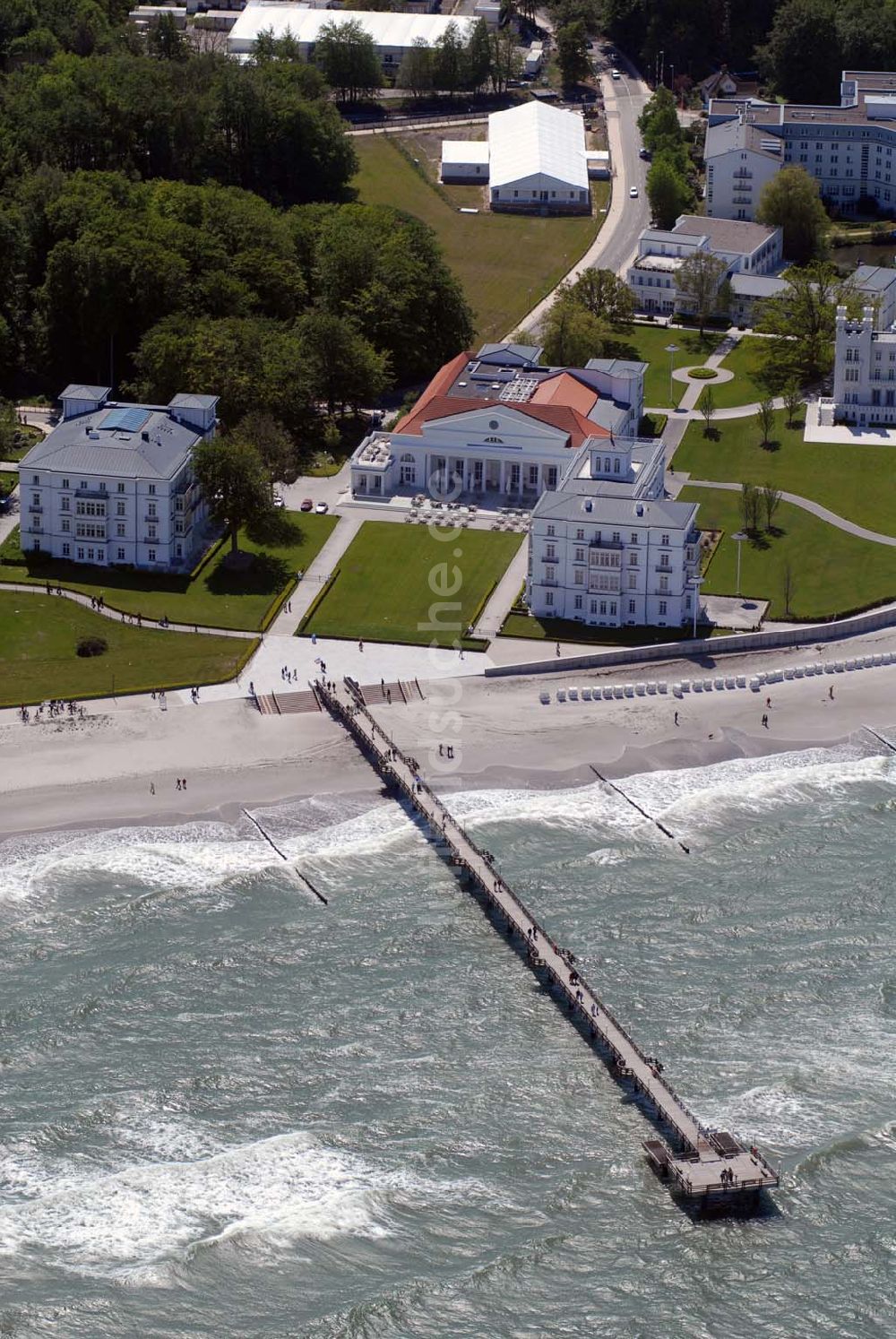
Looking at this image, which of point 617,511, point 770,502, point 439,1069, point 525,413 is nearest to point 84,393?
point 525,413

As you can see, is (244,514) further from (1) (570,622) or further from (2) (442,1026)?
(2) (442,1026)

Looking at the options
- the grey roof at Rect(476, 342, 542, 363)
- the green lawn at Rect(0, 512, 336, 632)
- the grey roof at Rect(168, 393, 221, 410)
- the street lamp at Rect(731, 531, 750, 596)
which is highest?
the grey roof at Rect(476, 342, 542, 363)

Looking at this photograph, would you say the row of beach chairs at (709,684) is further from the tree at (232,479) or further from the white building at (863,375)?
the white building at (863,375)

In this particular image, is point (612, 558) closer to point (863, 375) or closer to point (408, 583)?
point (408, 583)

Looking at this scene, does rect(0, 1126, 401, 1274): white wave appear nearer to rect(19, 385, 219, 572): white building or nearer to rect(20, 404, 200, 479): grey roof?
rect(19, 385, 219, 572): white building

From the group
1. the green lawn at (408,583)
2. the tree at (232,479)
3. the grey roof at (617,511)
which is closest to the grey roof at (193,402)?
the tree at (232,479)

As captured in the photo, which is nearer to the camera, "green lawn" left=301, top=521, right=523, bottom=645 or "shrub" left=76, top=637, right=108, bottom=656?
"shrub" left=76, top=637, right=108, bottom=656

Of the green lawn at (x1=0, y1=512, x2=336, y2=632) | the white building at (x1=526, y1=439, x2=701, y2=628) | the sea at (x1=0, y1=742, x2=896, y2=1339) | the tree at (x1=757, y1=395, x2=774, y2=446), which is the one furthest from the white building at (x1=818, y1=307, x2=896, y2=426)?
the sea at (x1=0, y1=742, x2=896, y2=1339)
